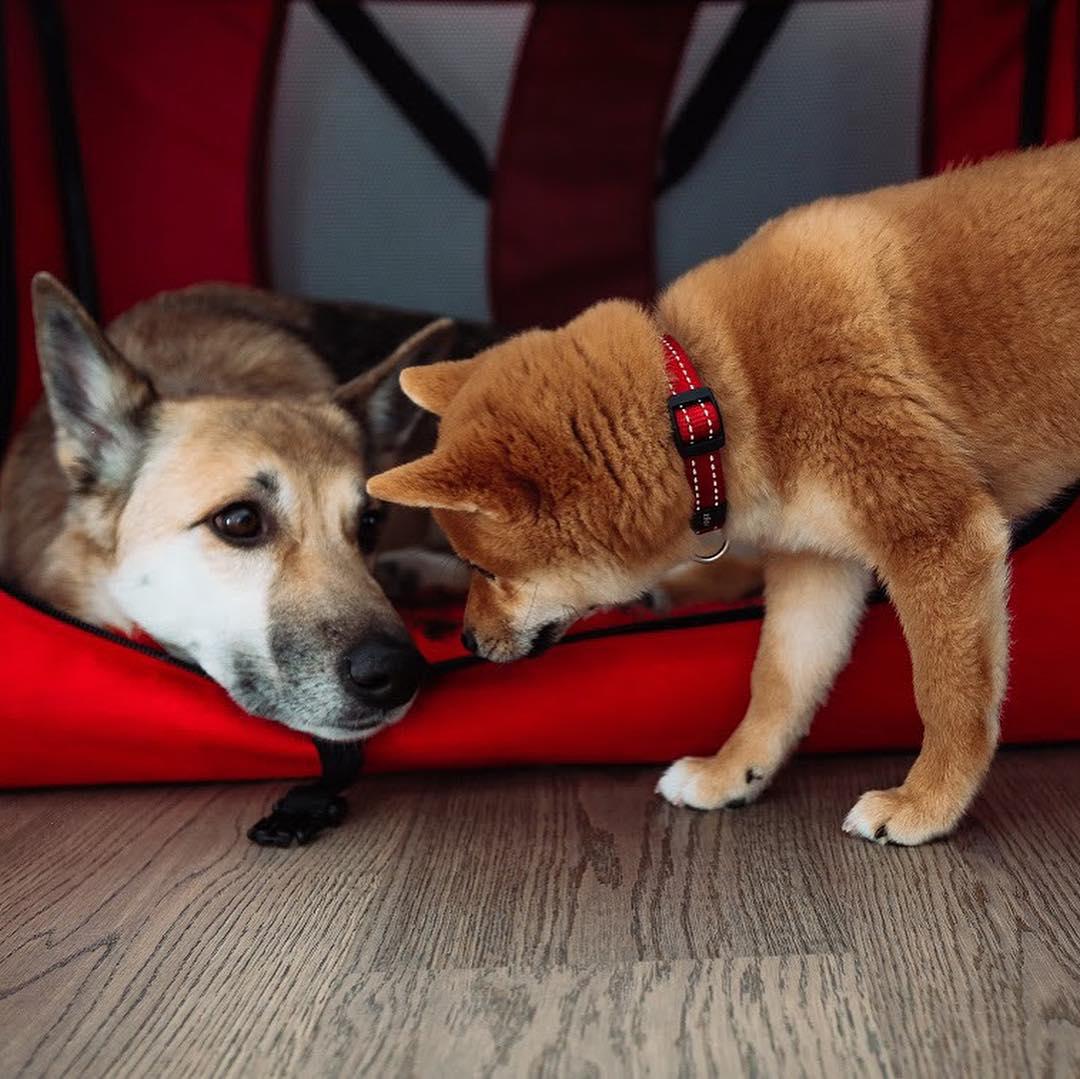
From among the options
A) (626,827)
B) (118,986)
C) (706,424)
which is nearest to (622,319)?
(706,424)

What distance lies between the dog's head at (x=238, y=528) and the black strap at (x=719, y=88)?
3.63 ft

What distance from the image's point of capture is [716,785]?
182cm

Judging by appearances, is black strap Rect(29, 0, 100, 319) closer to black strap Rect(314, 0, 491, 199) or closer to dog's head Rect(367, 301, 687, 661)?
black strap Rect(314, 0, 491, 199)

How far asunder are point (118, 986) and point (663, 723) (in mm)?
909

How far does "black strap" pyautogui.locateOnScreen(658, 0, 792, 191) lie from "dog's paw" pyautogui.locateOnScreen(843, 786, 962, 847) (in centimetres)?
193

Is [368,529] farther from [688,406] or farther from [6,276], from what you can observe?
[6,276]

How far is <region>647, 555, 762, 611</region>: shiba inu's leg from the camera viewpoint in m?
2.39

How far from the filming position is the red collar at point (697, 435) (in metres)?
1.58

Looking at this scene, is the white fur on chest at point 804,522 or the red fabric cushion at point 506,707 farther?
the red fabric cushion at point 506,707

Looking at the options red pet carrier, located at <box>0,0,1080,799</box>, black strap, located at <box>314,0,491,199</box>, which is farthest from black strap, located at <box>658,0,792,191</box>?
black strap, located at <box>314,0,491,199</box>

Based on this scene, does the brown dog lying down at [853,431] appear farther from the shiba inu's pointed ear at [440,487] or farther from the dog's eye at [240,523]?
the dog's eye at [240,523]

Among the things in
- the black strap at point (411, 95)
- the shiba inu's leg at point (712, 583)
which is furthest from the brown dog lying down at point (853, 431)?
the black strap at point (411, 95)

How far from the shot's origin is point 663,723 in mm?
1964

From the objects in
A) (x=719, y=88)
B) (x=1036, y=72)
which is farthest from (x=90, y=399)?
(x=1036, y=72)
